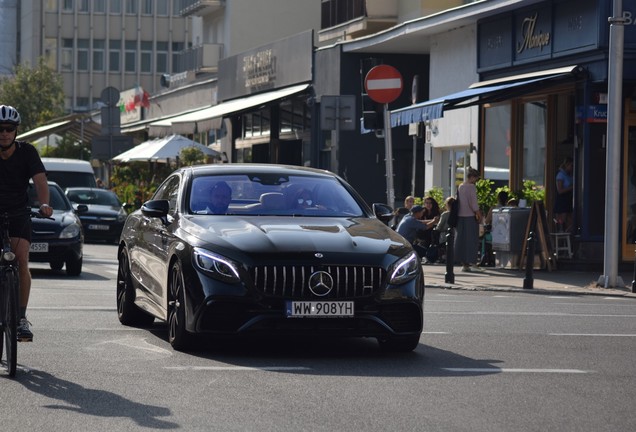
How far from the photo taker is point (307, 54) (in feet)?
138

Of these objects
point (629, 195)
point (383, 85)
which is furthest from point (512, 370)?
point (629, 195)

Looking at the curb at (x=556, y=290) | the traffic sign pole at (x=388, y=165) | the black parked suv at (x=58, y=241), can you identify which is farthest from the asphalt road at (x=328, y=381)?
the traffic sign pole at (x=388, y=165)

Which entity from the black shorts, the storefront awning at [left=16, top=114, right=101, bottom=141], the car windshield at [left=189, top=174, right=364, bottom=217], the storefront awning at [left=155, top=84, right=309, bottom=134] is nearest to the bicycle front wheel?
the black shorts

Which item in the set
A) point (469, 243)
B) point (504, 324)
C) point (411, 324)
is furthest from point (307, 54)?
point (411, 324)

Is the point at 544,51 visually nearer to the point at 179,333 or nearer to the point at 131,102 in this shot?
the point at 179,333

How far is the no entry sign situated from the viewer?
2619 centimetres

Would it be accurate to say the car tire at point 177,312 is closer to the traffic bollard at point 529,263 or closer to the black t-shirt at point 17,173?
the black t-shirt at point 17,173

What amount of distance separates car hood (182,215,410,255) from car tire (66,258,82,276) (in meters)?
11.2

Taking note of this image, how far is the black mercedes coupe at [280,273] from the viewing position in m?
11.6

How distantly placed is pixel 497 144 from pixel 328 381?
2127cm

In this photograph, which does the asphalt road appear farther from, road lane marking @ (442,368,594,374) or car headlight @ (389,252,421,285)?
car headlight @ (389,252,421,285)

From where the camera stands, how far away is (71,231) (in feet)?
77.6

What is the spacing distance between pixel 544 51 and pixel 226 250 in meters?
17.3

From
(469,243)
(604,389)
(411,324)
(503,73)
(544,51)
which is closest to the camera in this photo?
(604,389)
